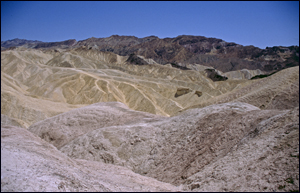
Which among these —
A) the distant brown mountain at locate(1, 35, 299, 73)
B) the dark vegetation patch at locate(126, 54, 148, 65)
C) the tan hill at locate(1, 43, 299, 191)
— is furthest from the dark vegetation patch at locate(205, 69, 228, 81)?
the tan hill at locate(1, 43, 299, 191)

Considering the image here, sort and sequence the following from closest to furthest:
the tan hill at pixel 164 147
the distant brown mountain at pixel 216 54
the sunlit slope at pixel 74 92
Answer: the tan hill at pixel 164 147 < the sunlit slope at pixel 74 92 < the distant brown mountain at pixel 216 54

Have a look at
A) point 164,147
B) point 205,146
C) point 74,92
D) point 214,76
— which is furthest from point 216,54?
point 205,146

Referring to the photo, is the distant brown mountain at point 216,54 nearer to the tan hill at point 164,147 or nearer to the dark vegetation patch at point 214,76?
the dark vegetation patch at point 214,76

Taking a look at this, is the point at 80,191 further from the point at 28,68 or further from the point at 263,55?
the point at 263,55

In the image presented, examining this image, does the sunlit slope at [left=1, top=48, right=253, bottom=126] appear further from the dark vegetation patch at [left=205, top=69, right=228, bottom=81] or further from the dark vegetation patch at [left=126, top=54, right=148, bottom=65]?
the dark vegetation patch at [left=126, top=54, right=148, bottom=65]

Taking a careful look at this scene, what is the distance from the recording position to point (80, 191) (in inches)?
168

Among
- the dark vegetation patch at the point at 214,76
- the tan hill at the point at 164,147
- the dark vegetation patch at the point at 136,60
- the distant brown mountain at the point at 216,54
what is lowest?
the tan hill at the point at 164,147

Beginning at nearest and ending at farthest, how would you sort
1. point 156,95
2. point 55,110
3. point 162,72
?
point 55,110 → point 156,95 → point 162,72

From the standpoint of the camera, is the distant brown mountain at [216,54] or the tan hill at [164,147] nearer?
the tan hill at [164,147]

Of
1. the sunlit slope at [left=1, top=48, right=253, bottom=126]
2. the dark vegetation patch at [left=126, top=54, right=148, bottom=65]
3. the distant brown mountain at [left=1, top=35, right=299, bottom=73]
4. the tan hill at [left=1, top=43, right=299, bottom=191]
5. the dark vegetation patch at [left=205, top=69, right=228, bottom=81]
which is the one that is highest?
the distant brown mountain at [left=1, top=35, right=299, bottom=73]

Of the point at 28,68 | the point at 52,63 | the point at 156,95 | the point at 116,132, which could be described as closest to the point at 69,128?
the point at 116,132

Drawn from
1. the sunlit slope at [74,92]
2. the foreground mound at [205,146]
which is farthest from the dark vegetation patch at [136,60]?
the foreground mound at [205,146]

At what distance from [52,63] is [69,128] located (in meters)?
57.8

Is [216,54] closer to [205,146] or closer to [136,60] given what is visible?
[136,60]
